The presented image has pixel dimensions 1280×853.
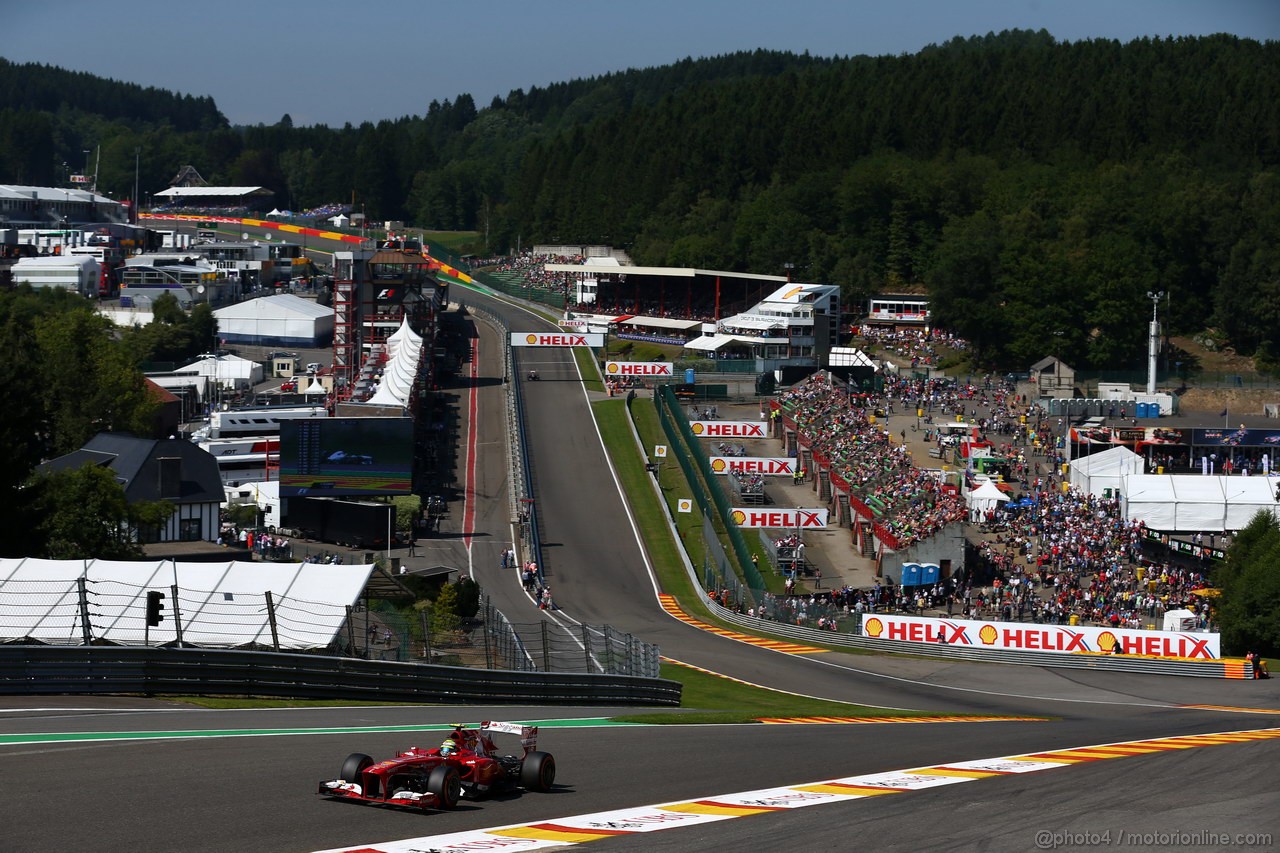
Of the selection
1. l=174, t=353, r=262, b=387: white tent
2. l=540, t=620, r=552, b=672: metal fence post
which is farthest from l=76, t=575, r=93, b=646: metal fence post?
l=174, t=353, r=262, b=387: white tent

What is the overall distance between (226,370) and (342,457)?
38527 millimetres

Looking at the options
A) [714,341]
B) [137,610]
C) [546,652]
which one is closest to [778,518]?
[546,652]

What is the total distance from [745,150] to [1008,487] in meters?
102

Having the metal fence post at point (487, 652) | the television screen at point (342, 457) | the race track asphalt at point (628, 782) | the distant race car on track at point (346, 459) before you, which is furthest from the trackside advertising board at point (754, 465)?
the metal fence post at point (487, 652)

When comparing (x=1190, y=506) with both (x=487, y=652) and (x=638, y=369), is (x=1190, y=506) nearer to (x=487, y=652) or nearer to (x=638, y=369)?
(x=638, y=369)

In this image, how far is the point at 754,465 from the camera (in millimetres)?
71312

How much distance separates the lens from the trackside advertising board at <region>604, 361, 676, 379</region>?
93.4m

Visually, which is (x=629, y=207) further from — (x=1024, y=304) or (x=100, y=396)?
(x=100, y=396)

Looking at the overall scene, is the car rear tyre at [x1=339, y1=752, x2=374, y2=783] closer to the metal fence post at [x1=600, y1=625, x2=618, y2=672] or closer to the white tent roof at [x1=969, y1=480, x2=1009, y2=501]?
the metal fence post at [x1=600, y1=625, x2=618, y2=672]

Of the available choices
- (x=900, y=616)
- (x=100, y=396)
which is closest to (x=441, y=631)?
(x=900, y=616)

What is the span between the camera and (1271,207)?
4931 inches

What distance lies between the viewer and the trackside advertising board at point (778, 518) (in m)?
60.9

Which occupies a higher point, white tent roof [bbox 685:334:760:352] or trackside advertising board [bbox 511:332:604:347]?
white tent roof [bbox 685:334:760:352]

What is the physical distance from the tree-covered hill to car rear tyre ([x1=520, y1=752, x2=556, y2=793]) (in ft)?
334
